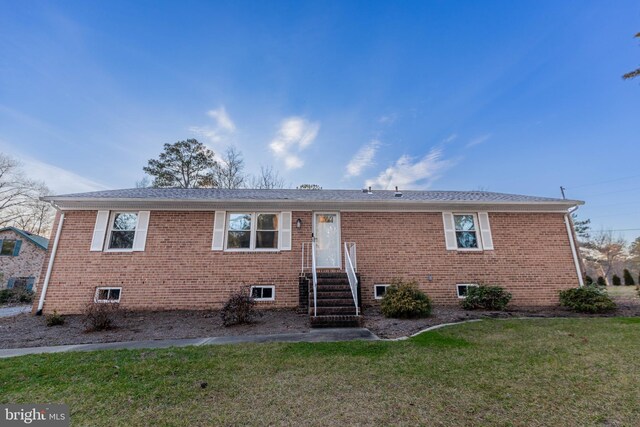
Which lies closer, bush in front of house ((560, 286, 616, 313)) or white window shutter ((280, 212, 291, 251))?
bush in front of house ((560, 286, 616, 313))

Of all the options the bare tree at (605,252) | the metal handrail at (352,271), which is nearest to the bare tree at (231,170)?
the metal handrail at (352,271)

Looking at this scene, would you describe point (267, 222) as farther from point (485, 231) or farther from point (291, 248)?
point (485, 231)

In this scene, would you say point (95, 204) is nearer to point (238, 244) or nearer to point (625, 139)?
point (238, 244)

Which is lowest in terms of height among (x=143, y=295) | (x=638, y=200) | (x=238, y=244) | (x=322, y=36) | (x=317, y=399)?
(x=317, y=399)

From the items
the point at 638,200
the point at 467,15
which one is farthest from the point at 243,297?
the point at 638,200

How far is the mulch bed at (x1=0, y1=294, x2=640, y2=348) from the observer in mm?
5379

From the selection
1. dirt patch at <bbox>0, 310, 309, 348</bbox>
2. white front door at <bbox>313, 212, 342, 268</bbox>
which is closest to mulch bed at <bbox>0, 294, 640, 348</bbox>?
dirt patch at <bbox>0, 310, 309, 348</bbox>

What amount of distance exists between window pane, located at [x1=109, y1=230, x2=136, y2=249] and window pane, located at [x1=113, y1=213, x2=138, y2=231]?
0.17 m

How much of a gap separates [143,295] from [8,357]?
3871 mm

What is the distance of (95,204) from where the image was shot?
27.4 feet

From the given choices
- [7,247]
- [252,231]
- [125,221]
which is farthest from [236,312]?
[7,247]

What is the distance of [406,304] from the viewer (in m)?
6.62

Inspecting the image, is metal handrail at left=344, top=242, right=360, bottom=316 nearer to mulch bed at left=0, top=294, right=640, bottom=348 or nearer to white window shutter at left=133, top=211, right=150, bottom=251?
mulch bed at left=0, top=294, right=640, bottom=348
